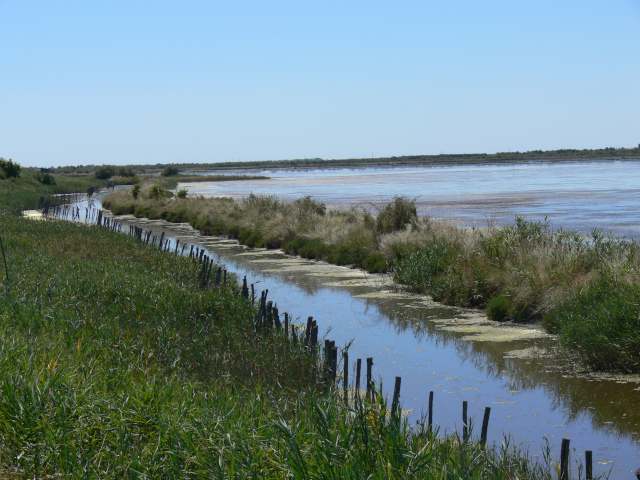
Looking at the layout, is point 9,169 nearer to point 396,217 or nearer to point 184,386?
point 396,217

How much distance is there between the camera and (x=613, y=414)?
855 centimetres

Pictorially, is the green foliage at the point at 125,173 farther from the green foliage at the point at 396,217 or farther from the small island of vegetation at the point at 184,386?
the small island of vegetation at the point at 184,386

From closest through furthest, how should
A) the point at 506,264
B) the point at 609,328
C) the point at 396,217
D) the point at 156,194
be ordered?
the point at 609,328 → the point at 506,264 → the point at 396,217 → the point at 156,194

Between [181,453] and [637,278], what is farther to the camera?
[637,278]

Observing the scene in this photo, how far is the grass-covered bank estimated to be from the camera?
527 centimetres

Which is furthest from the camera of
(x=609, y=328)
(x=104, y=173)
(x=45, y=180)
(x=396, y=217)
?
(x=104, y=173)

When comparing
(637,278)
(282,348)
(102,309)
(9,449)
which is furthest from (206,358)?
(637,278)

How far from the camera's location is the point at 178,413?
6.18m

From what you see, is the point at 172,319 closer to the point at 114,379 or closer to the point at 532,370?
the point at 114,379

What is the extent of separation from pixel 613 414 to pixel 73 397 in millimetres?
6381

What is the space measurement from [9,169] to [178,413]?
2658 inches

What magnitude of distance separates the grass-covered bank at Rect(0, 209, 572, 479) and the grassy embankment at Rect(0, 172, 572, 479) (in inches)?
0.7

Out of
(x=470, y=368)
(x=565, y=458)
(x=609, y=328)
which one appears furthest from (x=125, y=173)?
(x=565, y=458)

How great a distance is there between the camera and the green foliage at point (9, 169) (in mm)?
65250
